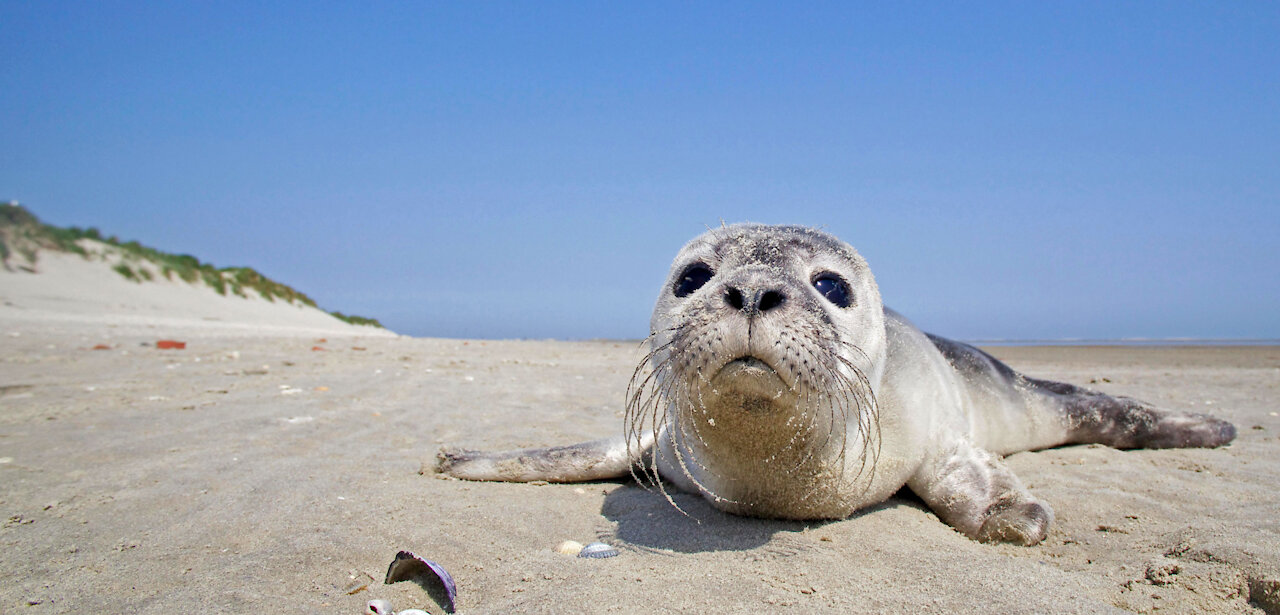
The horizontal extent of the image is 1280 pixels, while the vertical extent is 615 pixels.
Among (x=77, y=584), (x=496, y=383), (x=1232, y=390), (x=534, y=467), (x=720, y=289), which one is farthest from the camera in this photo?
(x=1232, y=390)

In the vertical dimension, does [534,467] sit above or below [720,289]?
below

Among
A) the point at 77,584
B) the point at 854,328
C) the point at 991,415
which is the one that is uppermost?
the point at 854,328

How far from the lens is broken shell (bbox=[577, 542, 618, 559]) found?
2.33 m

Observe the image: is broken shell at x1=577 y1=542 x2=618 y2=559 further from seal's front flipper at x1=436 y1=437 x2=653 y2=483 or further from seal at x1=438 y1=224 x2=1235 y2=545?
seal's front flipper at x1=436 y1=437 x2=653 y2=483

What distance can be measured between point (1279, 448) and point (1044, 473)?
1912mm

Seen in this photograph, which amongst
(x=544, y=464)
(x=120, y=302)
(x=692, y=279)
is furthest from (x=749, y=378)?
(x=120, y=302)

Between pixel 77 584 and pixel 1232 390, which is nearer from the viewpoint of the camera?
pixel 77 584

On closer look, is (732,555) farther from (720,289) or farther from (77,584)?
(77,584)

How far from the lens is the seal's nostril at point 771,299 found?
2111mm

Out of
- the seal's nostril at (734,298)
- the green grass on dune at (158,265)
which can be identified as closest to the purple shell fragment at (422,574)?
the seal's nostril at (734,298)

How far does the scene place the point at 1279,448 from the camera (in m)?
4.36

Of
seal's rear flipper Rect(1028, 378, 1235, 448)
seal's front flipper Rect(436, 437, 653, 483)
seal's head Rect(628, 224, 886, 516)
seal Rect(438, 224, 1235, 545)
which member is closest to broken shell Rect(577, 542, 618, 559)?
seal Rect(438, 224, 1235, 545)

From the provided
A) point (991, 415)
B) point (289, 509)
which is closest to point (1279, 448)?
point (991, 415)

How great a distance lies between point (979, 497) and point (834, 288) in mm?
1074
